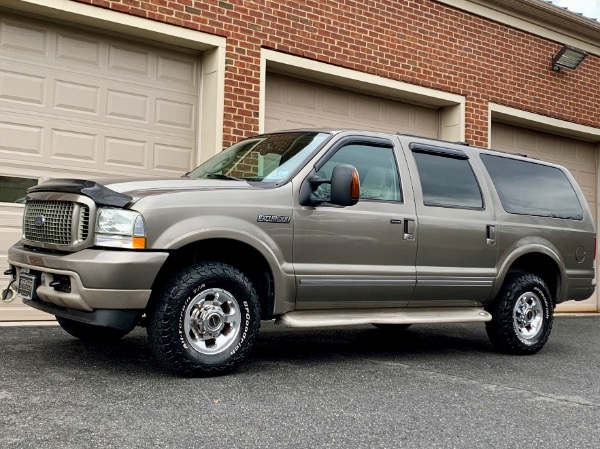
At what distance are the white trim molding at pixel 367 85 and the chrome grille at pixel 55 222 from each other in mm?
4209

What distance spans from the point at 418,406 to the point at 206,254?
177cm

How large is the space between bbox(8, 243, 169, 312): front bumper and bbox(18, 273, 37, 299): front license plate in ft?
0.88

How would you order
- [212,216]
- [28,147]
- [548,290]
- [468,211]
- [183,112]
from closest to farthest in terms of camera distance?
[212,216] → [468,211] → [548,290] → [28,147] → [183,112]

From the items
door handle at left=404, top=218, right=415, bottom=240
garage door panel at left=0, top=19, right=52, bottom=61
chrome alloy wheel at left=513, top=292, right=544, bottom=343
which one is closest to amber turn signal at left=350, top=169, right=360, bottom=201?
door handle at left=404, top=218, right=415, bottom=240

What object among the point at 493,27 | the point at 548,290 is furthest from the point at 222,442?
the point at 493,27

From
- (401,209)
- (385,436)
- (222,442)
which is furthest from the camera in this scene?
(401,209)

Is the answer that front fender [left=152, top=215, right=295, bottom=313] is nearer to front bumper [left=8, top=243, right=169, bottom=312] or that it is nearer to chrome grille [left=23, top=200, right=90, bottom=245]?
front bumper [left=8, top=243, right=169, bottom=312]

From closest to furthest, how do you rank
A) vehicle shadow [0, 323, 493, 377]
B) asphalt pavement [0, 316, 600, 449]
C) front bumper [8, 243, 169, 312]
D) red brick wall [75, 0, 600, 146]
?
1. asphalt pavement [0, 316, 600, 449]
2. front bumper [8, 243, 169, 312]
3. vehicle shadow [0, 323, 493, 377]
4. red brick wall [75, 0, 600, 146]

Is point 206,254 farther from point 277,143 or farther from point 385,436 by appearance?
point 385,436

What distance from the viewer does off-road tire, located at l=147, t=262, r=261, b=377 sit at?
14.8ft

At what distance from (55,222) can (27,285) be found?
0.51 metres

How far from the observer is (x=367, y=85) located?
1010 cm

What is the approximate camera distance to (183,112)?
8.67 meters

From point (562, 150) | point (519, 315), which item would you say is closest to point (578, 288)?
point (519, 315)
